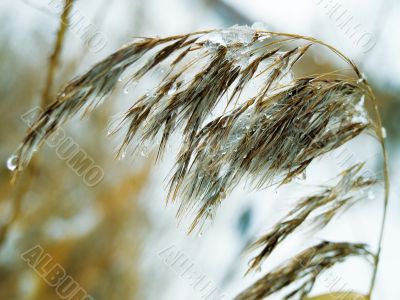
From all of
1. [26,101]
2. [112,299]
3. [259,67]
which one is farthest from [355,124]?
[112,299]

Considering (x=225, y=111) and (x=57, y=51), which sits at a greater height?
(x=57, y=51)

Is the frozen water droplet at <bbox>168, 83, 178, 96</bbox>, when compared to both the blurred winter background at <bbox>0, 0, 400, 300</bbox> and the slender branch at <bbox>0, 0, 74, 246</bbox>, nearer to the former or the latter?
the slender branch at <bbox>0, 0, 74, 246</bbox>

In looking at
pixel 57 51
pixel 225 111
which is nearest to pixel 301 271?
pixel 225 111

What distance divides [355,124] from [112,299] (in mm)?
3260

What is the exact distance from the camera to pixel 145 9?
3381 mm

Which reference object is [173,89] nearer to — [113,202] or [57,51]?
[57,51]

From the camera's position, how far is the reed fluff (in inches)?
33.3

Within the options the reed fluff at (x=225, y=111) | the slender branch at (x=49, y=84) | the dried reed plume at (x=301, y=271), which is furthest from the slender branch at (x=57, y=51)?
the dried reed plume at (x=301, y=271)

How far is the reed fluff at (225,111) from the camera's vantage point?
84 cm

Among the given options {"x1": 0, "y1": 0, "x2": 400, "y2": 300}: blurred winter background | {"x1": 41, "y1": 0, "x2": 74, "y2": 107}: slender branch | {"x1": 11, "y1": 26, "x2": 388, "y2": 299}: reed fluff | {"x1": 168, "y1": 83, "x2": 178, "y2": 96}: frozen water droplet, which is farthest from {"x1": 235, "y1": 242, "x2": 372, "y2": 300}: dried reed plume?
{"x1": 0, "y1": 0, "x2": 400, "y2": 300}: blurred winter background

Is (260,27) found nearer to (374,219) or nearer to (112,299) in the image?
(374,219)

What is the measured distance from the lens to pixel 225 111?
868mm

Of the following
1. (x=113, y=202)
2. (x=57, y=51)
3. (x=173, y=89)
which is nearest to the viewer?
(x=173, y=89)

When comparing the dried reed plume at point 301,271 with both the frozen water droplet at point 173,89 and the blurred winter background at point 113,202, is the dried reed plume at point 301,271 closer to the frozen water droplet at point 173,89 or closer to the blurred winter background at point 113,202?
the frozen water droplet at point 173,89
